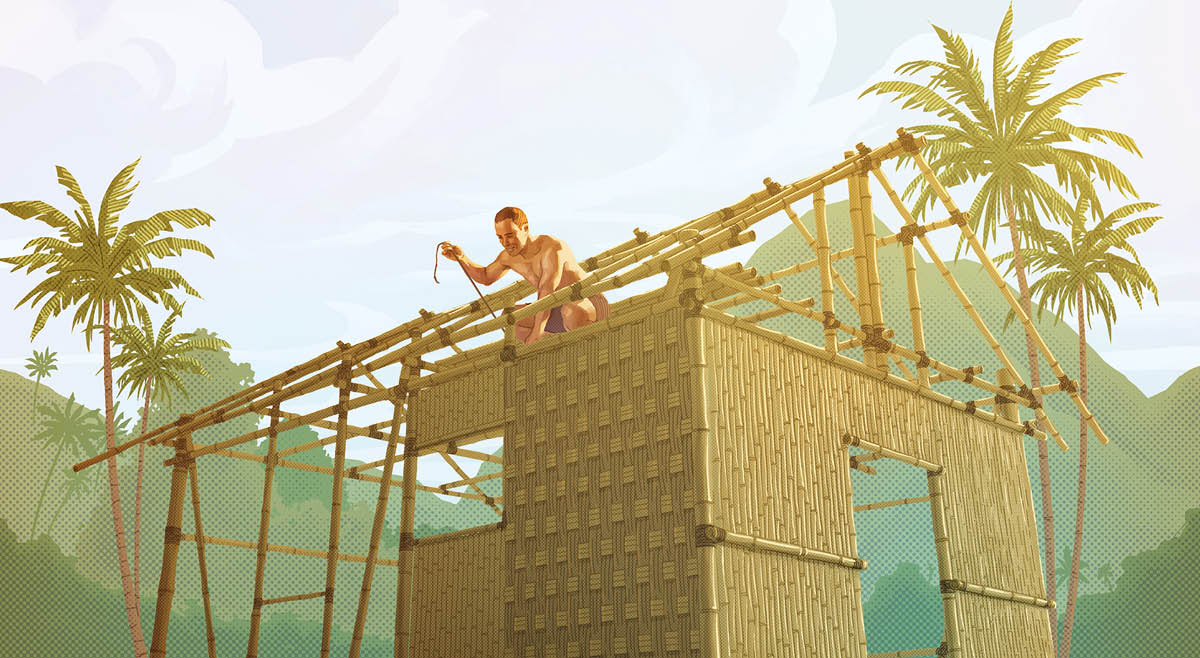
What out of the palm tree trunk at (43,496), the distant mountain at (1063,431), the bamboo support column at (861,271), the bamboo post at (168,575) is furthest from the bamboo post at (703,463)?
the palm tree trunk at (43,496)

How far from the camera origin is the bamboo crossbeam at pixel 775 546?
511 cm

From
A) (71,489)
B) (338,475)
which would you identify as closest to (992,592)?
(338,475)

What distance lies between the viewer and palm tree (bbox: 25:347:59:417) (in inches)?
1468

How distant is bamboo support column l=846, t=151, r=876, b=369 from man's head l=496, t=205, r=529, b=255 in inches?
73.2

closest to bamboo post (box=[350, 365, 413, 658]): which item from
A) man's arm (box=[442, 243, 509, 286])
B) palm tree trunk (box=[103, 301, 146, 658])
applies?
man's arm (box=[442, 243, 509, 286])

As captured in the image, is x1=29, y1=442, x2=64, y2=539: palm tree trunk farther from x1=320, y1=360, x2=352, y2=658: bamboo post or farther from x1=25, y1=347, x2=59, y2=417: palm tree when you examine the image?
x1=320, y1=360, x2=352, y2=658: bamboo post

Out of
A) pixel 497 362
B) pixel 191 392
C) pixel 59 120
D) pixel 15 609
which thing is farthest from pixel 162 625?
pixel 59 120

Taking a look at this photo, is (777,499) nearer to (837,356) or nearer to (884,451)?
(837,356)

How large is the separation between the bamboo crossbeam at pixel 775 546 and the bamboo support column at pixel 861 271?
4.04ft

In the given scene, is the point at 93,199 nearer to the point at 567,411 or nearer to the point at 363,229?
the point at 363,229

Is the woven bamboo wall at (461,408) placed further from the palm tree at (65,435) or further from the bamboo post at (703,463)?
the palm tree at (65,435)

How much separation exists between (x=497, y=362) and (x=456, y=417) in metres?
0.46

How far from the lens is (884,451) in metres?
6.52

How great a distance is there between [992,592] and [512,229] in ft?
12.0
